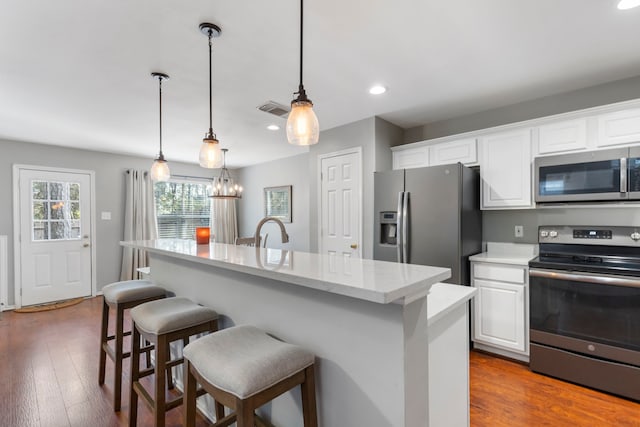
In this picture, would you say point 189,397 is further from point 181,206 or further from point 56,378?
point 181,206

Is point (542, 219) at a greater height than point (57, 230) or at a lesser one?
greater

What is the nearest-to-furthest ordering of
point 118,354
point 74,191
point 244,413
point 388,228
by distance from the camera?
point 244,413 < point 118,354 < point 388,228 < point 74,191

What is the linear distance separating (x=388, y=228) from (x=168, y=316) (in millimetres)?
2255

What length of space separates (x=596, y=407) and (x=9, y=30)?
4.44 metres

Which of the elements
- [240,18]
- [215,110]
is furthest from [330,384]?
[215,110]

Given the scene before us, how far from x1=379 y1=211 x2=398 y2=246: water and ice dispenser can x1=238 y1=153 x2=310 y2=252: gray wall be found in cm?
210

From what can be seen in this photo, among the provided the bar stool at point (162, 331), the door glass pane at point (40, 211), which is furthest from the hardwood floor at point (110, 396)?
the door glass pane at point (40, 211)

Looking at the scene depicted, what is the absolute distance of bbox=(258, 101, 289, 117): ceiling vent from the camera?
3.03 metres

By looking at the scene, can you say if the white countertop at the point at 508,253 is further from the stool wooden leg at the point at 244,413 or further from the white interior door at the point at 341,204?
the stool wooden leg at the point at 244,413

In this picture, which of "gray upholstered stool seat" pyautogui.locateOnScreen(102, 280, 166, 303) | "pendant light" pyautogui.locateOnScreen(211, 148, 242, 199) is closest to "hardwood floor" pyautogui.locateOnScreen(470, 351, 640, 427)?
"gray upholstered stool seat" pyautogui.locateOnScreen(102, 280, 166, 303)

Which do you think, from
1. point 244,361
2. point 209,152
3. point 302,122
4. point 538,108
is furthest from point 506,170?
point 244,361

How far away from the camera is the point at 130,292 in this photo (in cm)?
208

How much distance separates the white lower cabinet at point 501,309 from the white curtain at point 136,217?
506cm

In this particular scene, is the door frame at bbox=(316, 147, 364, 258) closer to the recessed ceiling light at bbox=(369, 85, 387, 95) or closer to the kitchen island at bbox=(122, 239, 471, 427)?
the recessed ceiling light at bbox=(369, 85, 387, 95)
